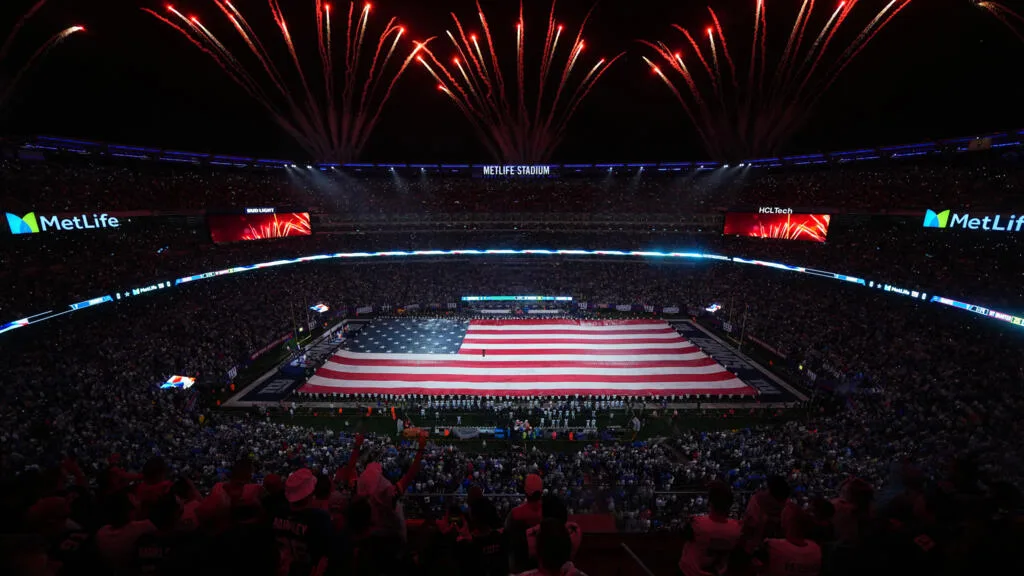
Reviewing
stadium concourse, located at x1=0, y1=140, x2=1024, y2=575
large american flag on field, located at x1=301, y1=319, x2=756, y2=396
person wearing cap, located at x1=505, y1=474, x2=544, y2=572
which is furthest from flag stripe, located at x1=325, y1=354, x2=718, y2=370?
person wearing cap, located at x1=505, y1=474, x2=544, y2=572

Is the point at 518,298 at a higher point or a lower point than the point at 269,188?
lower

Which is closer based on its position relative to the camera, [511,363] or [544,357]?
[511,363]

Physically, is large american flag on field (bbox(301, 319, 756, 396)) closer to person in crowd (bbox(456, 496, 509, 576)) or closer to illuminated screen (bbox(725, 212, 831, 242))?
illuminated screen (bbox(725, 212, 831, 242))

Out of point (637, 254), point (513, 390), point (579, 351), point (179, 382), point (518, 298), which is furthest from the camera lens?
point (637, 254)

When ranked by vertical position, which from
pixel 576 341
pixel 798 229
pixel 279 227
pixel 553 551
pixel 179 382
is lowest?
pixel 179 382

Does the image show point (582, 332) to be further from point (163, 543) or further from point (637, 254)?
point (163, 543)

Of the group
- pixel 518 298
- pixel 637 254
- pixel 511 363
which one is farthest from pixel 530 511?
pixel 637 254

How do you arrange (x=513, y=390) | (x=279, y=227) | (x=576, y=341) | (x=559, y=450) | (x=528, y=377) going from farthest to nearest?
(x=279, y=227), (x=576, y=341), (x=528, y=377), (x=513, y=390), (x=559, y=450)

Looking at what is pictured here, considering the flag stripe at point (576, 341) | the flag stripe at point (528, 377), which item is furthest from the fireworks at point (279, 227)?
the flag stripe at point (576, 341)
